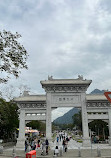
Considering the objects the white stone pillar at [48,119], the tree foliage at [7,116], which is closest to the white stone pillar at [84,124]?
the white stone pillar at [48,119]

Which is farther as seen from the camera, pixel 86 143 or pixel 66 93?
pixel 66 93

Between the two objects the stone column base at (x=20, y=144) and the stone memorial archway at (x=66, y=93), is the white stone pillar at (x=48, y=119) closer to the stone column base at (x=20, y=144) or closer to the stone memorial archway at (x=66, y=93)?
the stone memorial archway at (x=66, y=93)

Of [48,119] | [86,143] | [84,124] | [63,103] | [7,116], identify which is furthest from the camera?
[7,116]

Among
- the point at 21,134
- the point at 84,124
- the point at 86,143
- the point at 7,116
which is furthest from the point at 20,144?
the point at 84,124

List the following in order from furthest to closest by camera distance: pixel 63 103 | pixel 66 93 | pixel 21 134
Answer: pixel 66 93 < pixel 63 103 < pixel 21 134

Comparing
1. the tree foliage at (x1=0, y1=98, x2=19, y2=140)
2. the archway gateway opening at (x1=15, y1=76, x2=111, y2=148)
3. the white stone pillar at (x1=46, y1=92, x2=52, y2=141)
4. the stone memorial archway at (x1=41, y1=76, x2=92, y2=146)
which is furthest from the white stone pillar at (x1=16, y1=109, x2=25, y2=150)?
the tree foliage at (x1=0, y1=98, x2=19, y2=140)

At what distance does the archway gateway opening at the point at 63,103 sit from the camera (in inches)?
794

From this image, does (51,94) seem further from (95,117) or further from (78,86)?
(95,117)

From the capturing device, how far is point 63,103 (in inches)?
816

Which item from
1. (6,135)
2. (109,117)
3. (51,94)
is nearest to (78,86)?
(51,94)

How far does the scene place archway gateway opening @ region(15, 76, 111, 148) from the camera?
66.2 feet

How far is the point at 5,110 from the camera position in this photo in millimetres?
23984

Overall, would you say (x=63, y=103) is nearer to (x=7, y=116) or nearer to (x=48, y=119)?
(x=48, y=119)

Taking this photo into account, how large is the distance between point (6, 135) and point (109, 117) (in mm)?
19047
